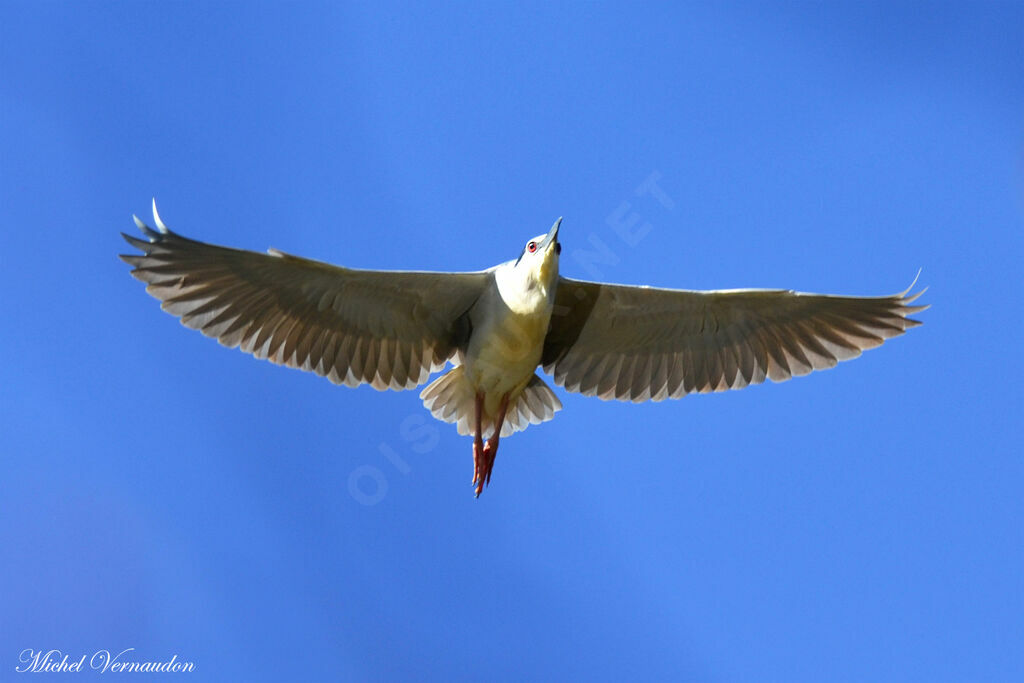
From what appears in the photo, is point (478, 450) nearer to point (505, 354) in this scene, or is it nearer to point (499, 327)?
point (505, 354)

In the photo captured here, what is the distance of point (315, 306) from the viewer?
27.9 feet

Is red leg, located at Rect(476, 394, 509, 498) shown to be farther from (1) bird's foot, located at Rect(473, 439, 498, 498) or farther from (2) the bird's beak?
(2) the bird's beak

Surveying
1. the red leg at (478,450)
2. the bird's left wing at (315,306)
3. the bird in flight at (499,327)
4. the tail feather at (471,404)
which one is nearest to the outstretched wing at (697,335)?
the bird in flight at (499,327)

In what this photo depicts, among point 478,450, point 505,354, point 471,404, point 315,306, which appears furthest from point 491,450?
point 315,306

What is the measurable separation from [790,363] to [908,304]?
922 millimetres

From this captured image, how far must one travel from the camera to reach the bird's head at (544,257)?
787 cm

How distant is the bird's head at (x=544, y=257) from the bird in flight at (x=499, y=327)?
0.05 feet

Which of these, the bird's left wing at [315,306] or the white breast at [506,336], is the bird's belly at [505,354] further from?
the bird's left wing at [315,306]

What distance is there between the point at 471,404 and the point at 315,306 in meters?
1.36

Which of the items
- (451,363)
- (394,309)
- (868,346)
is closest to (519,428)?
(451,363)

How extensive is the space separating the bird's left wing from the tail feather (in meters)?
0.15

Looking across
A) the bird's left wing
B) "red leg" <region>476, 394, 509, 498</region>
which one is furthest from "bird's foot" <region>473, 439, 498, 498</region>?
the bird's left wing

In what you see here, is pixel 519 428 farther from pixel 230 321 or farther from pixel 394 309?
pixel 230 321

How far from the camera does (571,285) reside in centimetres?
855
